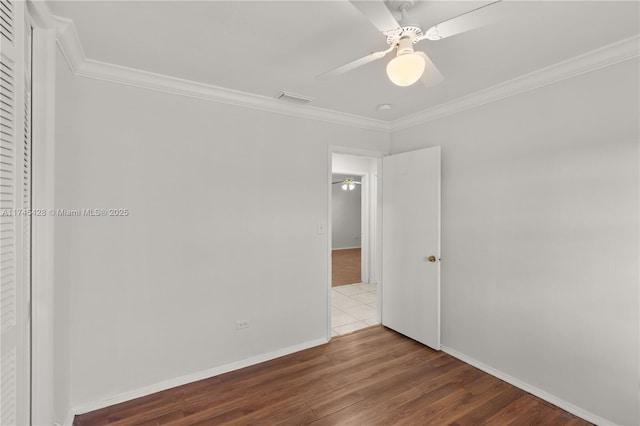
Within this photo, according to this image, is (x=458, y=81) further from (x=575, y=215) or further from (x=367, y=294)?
(x=367, y=294)

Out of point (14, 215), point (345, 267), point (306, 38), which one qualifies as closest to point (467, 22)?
point (306, 38)

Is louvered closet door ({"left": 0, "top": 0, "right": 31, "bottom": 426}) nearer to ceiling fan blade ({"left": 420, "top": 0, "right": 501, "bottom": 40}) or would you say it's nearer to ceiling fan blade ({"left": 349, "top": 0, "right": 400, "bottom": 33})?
ceiling fan blade ({"left": 349, "top": 0, "right": 400, "bottom": 33})

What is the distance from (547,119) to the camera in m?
2.29

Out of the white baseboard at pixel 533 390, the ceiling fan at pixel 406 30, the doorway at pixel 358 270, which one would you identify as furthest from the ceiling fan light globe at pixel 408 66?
the white baseboard at pixel 533 390

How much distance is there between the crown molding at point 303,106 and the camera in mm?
1873

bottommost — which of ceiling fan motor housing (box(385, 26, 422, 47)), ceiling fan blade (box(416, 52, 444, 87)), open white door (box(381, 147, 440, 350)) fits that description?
open white door (box(381, 147, 440, 350))

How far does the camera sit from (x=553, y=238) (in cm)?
226

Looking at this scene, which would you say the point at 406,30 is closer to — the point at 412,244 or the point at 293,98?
the point at 293,98

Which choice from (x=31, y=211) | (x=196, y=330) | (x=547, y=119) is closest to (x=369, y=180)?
(x=547, y=119)

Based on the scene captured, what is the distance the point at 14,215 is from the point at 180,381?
1.84 m

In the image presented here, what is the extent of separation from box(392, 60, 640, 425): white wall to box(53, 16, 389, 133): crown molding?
1.44 metres

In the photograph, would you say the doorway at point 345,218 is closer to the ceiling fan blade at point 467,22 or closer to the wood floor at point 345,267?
the wood floor at point 345,267

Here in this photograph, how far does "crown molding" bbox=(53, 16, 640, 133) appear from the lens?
1873mm

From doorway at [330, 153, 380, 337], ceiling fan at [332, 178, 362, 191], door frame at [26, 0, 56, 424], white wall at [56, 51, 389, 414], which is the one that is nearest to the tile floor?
doorway at [330, 153, 380, 337]
